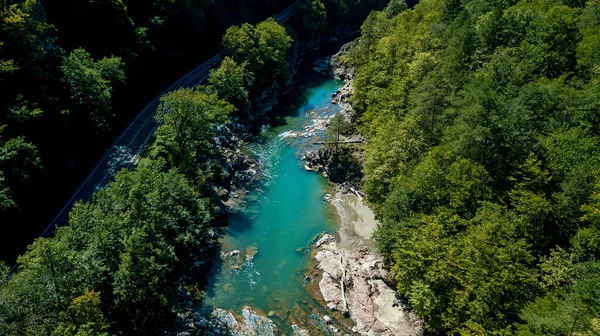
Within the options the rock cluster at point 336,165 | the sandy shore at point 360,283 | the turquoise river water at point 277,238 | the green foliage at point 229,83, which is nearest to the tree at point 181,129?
the turquoise river water at point 277,238

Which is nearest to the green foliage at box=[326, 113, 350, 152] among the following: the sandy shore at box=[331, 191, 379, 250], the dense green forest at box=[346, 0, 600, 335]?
the dense green forest at box=[346, 0, 600, 335]

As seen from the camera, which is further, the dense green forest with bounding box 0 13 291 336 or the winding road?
the winding road

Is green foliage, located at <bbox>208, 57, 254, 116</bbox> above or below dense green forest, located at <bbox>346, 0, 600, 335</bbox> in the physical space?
above

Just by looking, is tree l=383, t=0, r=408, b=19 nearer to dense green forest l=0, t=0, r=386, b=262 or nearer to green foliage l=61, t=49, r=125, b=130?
dense green forest l=0, t=0, r=386, b=262

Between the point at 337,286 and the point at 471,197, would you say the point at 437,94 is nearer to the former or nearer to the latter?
the point at 471,197

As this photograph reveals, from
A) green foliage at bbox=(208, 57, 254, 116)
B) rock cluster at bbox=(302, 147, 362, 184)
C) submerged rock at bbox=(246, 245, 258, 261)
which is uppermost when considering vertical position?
green foliage at bbox=(208, 57, 254, 116)

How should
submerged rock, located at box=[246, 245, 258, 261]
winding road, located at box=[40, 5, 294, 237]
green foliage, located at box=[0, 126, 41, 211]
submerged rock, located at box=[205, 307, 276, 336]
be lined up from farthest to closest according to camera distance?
submerged rock, located at box=[246, 245, 258, 261]
winding road, located at box=[40, 5, 294, 237]
green foliage, located at box=[0, 126, 41, 211]
submerged rock, located at box=[205, 307, 276, 336]

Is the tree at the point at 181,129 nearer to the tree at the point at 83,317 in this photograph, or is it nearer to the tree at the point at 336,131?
the tree at the point at 336,131
